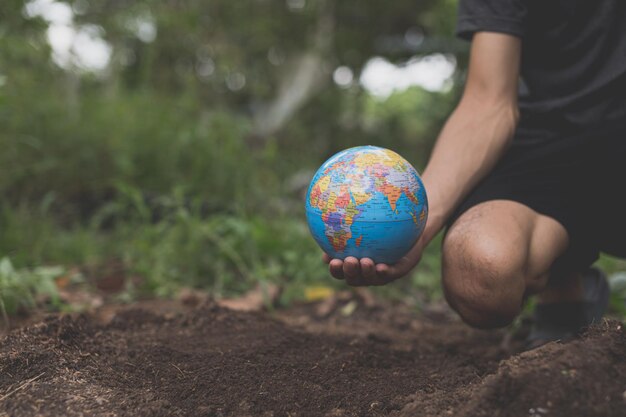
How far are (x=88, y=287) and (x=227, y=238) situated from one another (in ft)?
2.69

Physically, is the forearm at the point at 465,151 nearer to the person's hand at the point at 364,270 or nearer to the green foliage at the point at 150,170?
the person's hand at the point at 364,270

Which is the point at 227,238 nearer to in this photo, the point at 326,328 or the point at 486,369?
the point at 326,328

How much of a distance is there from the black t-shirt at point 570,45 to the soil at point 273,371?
1042 mm

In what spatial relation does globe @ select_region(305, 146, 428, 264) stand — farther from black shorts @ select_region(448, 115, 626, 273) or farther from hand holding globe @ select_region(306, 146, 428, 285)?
black shorts @ select_region(448, 115, 626, 273)

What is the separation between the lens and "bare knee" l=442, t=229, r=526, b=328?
2.17 m

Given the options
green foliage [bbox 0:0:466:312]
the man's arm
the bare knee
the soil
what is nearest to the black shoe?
the soil

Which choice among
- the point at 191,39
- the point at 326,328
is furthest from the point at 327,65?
the point at 326,328

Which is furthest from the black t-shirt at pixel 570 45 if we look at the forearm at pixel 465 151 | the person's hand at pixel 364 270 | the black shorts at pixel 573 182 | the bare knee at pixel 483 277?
the person's hand at pixel 364 270

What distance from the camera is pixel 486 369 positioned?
7.07 feet

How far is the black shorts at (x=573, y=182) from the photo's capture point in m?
2.53

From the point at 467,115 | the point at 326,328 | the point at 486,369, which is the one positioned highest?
the point at 467,115

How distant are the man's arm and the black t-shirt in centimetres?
9

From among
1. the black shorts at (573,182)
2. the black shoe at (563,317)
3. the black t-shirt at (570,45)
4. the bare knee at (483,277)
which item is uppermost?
the black t-shirt at (570,45)

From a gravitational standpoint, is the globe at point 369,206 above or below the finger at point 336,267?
above
